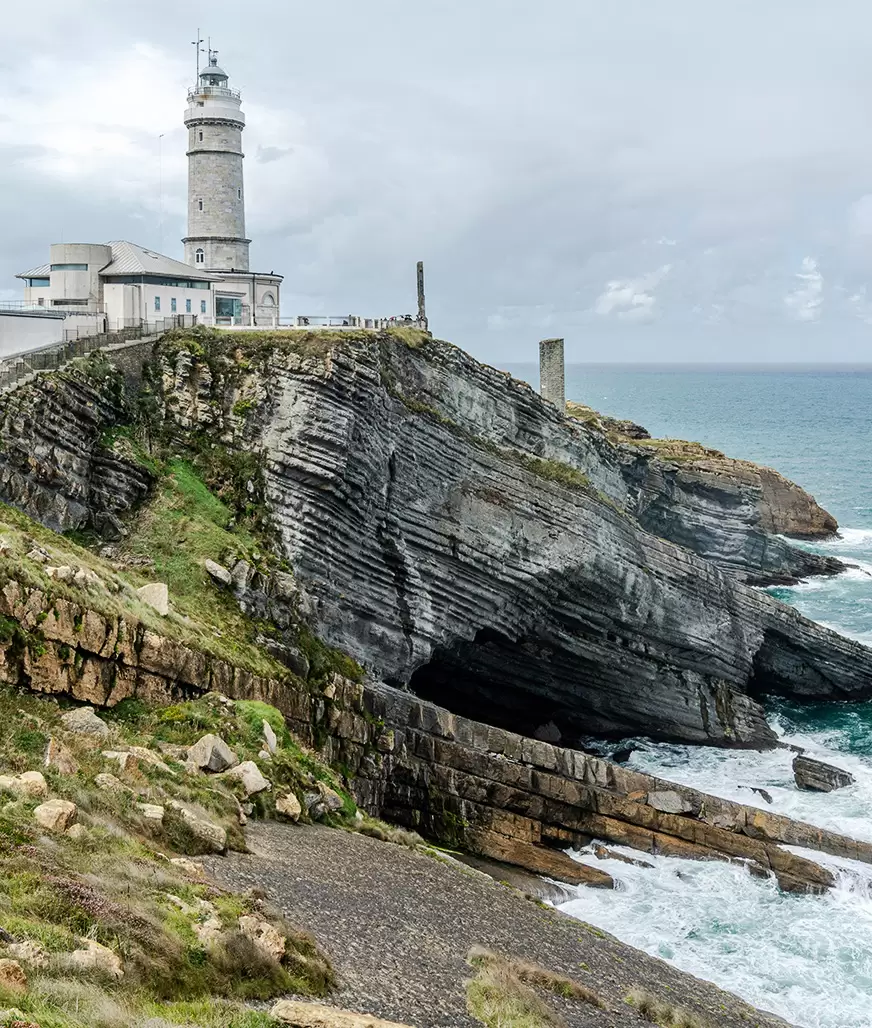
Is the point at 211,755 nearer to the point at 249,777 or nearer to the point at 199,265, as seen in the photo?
the point at 249,777

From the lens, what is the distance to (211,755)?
20.4 m

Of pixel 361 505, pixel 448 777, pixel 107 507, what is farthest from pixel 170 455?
pixel 448 777

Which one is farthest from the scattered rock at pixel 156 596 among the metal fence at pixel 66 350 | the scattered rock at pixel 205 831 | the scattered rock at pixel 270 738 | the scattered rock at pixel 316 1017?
the scattered rock at pixel 316 1017

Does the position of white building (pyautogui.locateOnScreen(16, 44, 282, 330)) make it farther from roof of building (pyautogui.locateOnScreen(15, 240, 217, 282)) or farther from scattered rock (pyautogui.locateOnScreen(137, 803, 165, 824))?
scattered rock (pyautogui.locateOnScreen(137, 803, 165, 824))

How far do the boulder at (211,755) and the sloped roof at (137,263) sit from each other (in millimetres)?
28737

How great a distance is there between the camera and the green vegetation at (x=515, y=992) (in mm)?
14258

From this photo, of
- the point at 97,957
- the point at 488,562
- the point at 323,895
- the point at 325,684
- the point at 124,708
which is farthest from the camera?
the point at 488,562

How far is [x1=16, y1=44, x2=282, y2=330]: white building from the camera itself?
44938 mm

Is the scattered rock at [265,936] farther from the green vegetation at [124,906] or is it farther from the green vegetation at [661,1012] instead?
the green vegetation at [661,1012]

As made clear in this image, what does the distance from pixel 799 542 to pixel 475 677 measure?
41138 millimetres

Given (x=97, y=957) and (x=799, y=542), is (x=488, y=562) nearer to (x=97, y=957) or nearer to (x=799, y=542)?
(x=97, y=957)

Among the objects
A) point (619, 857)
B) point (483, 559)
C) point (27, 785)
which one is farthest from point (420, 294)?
point (27, 785)

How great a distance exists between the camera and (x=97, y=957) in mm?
10867

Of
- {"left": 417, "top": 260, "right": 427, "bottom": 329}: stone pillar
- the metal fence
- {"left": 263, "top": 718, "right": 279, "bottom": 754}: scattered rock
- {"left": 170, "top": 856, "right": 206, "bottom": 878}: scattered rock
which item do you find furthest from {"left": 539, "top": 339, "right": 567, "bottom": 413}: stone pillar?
{"left": 170, "top": 856, "right": 206, "bottom": 878}: scattered rock
